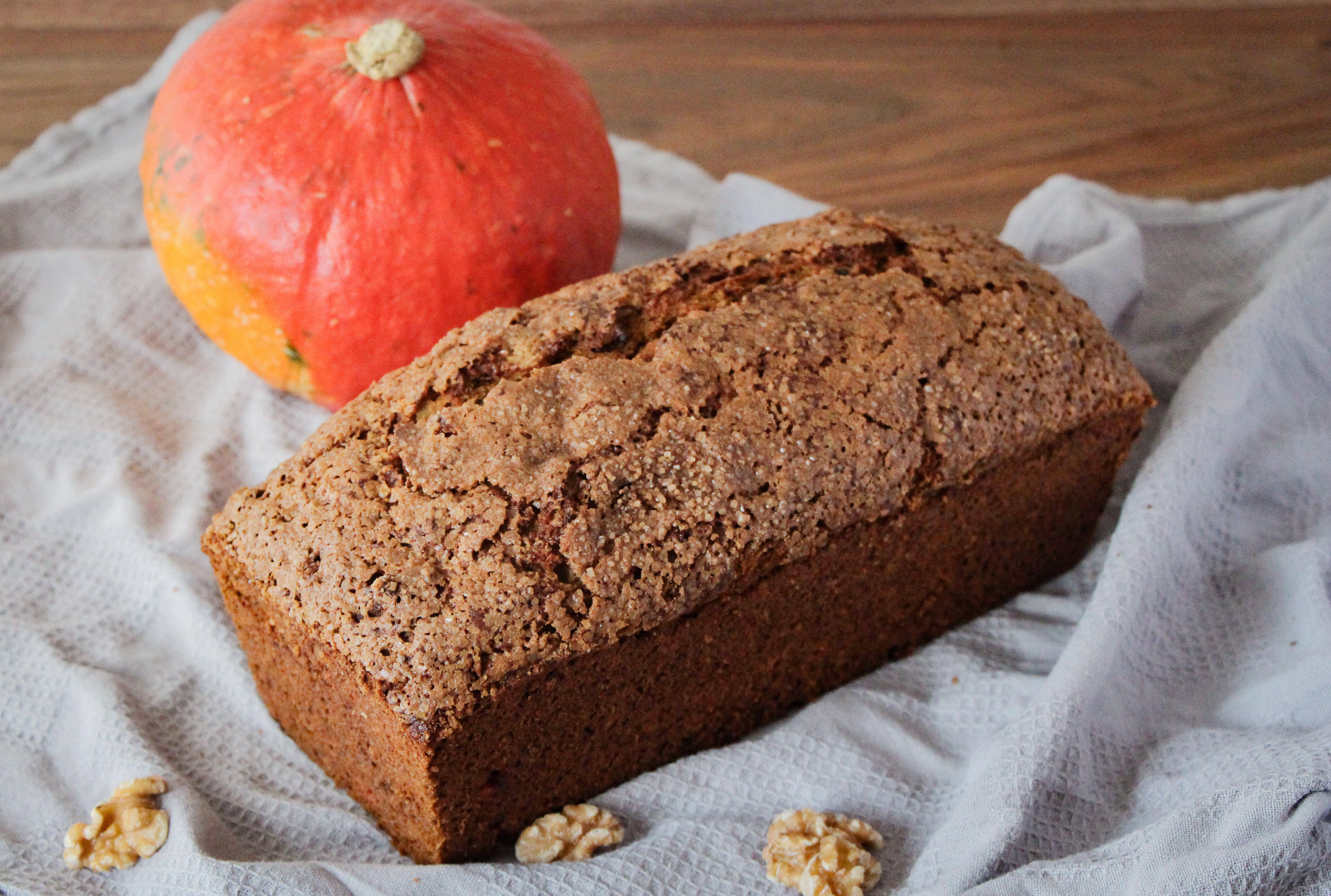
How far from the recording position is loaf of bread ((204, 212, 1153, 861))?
4.58ft

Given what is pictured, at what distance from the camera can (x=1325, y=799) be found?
4.63 feet

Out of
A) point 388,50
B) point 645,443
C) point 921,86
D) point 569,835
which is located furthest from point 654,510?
point 921,86

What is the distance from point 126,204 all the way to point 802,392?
1536 mm

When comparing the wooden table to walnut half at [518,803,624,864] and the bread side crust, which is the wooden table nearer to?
the bread side crust

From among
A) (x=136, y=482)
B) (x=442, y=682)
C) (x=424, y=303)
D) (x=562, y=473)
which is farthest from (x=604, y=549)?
(x=136, y=482)

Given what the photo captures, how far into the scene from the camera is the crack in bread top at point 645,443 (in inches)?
54.5

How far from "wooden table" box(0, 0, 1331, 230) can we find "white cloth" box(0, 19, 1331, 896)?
1.11 ft

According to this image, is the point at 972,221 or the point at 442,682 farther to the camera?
the point at 972,221

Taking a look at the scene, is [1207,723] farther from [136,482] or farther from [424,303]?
[136,482]

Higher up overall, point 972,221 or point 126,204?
point 972,221

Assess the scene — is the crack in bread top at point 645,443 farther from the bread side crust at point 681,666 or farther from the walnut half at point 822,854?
the walnut half at point 822,854

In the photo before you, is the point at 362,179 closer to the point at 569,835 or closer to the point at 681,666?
the point at 681,666

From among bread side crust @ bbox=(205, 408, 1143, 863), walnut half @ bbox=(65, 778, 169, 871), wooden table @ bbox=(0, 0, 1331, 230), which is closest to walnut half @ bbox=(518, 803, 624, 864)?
bread side crust @ bbox=(205, 408, 1143, 863)

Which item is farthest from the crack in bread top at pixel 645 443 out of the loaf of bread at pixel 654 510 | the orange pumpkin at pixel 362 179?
the orange pumpkin at pixel 362 179
